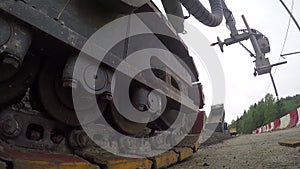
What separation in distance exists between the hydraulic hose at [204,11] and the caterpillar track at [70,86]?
1323 mm

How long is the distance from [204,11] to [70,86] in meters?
3.16

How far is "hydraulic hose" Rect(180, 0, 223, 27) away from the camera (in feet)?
12.6

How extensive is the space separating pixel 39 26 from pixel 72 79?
0.31 metres

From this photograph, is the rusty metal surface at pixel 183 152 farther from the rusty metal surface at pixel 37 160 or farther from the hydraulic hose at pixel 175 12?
the rusty metal surface at pixel 37 160

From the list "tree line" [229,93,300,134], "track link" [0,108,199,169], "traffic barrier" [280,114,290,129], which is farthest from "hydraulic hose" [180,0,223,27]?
"tree line" [229,93,300,134]

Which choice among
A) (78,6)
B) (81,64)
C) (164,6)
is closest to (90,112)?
(81,64)

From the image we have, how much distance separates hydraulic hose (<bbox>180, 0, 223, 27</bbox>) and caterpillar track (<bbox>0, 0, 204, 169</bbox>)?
132cm

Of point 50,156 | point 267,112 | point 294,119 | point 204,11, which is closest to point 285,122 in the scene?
point 294,119

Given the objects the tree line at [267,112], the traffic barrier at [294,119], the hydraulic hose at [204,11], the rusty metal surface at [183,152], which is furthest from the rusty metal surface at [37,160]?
the tree line at [267,112]

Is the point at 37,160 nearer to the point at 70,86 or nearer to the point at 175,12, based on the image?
the point at 70,86

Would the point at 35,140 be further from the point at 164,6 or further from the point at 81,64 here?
the point at 164,6

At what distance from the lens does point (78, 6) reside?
154 cm

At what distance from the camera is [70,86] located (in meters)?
1.40

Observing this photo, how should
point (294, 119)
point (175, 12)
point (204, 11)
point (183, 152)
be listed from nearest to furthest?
point (183, 152) < point (175, 12) < point (204, 11) < point (294, 119)
